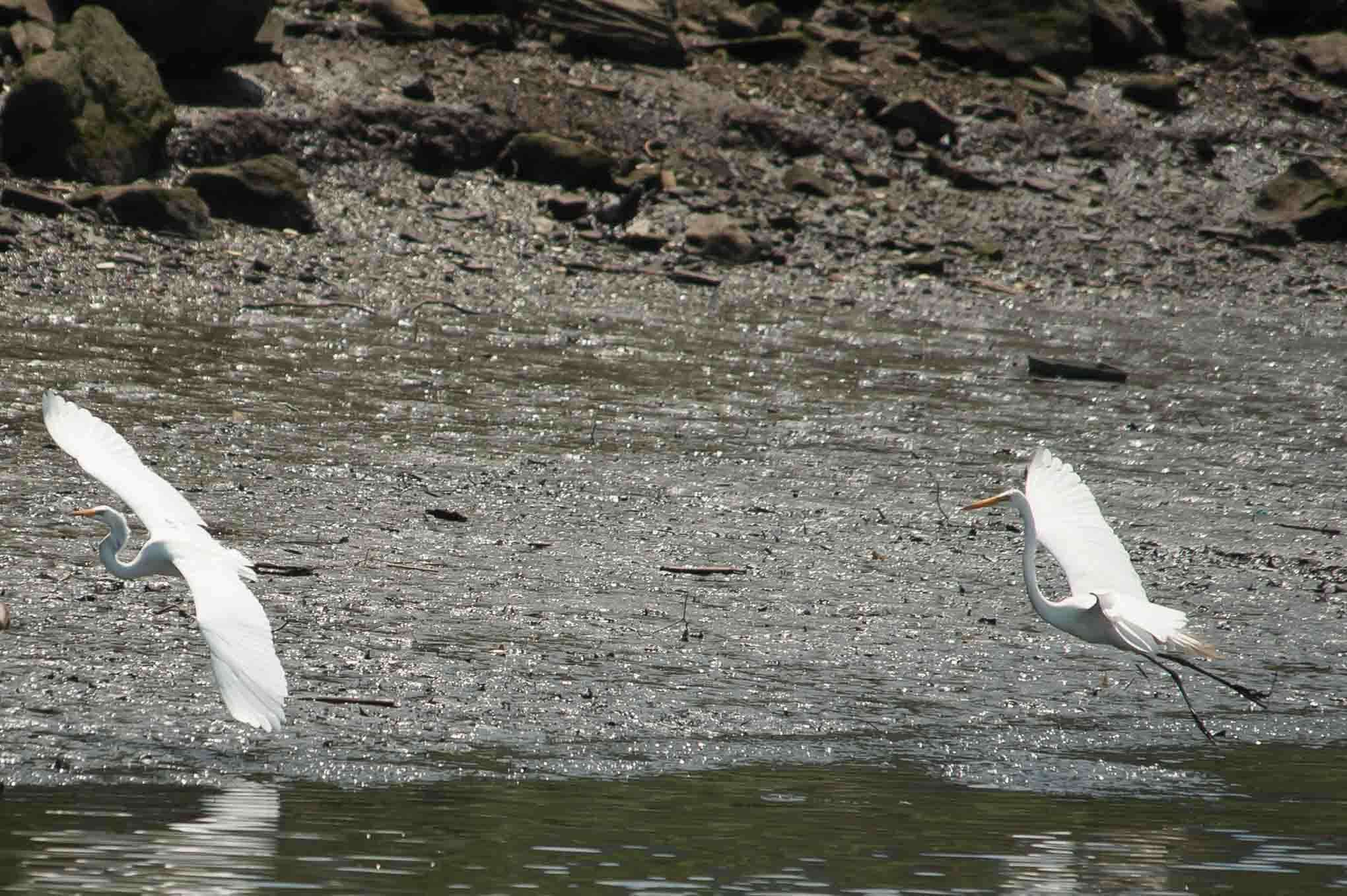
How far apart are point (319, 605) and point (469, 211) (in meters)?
8.68

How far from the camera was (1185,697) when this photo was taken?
8016 mm

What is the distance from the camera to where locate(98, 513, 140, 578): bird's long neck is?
7.67 m

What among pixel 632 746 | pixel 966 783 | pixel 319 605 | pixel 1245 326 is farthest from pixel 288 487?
pixel 1245 326

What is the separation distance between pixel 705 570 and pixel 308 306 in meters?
5.73

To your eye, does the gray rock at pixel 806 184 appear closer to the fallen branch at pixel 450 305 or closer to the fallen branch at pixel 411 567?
the fallen branch at pixel 450 305

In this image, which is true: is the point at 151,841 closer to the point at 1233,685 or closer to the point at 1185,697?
the point at 1185,697

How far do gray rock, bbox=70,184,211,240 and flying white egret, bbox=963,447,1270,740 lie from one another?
8.42 metres

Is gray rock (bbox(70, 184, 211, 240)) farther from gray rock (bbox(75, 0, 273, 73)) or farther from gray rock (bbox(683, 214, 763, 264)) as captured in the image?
gray rock (bbox(683, 214, 763, 264))

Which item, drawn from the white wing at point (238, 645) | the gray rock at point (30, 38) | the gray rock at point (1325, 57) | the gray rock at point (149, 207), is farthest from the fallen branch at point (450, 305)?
the gray rock at point (1325, 57)

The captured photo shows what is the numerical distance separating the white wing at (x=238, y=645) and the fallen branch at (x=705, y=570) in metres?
2.87

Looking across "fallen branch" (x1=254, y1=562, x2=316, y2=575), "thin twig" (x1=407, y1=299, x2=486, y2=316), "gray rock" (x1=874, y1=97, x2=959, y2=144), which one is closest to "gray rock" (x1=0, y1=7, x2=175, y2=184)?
"thin twig" (x1=407, y1=299, x2=486, y2=316)

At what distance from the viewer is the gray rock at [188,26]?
1720 cm

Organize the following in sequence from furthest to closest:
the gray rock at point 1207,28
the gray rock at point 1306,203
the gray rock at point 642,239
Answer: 1. the gray rock at point 1207,28
2. the gray rock at point 1306,203
3. the gray rock at point 642,239

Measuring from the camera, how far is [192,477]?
408 inches
